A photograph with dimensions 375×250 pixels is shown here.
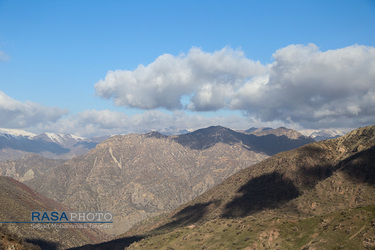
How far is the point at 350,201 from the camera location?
600 ft

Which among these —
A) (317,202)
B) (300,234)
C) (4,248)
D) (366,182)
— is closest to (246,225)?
(300,234)

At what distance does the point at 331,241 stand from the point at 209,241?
53564mm

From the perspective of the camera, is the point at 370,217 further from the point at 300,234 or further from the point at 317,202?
the point at 317,202

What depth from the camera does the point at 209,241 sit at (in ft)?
429

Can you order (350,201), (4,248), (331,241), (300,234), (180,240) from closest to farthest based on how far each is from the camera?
(4,248) → (331,241) → (300,234) → (180,240) → (350,201)

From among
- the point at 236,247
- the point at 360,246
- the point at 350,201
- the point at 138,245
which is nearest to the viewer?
the point at 360,246

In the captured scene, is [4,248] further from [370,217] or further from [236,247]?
[370,217]

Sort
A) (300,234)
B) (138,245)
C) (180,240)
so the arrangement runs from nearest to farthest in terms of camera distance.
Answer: (300,234) → (180,240) → (138,245)

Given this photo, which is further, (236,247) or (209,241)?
(209,241)

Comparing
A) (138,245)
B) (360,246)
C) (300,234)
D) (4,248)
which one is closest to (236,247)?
(300,234)

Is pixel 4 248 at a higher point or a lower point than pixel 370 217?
higher

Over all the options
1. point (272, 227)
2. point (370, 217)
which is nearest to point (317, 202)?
point (272, 227)

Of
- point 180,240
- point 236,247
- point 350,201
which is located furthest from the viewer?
point 350,201

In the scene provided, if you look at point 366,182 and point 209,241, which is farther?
point 366,182
